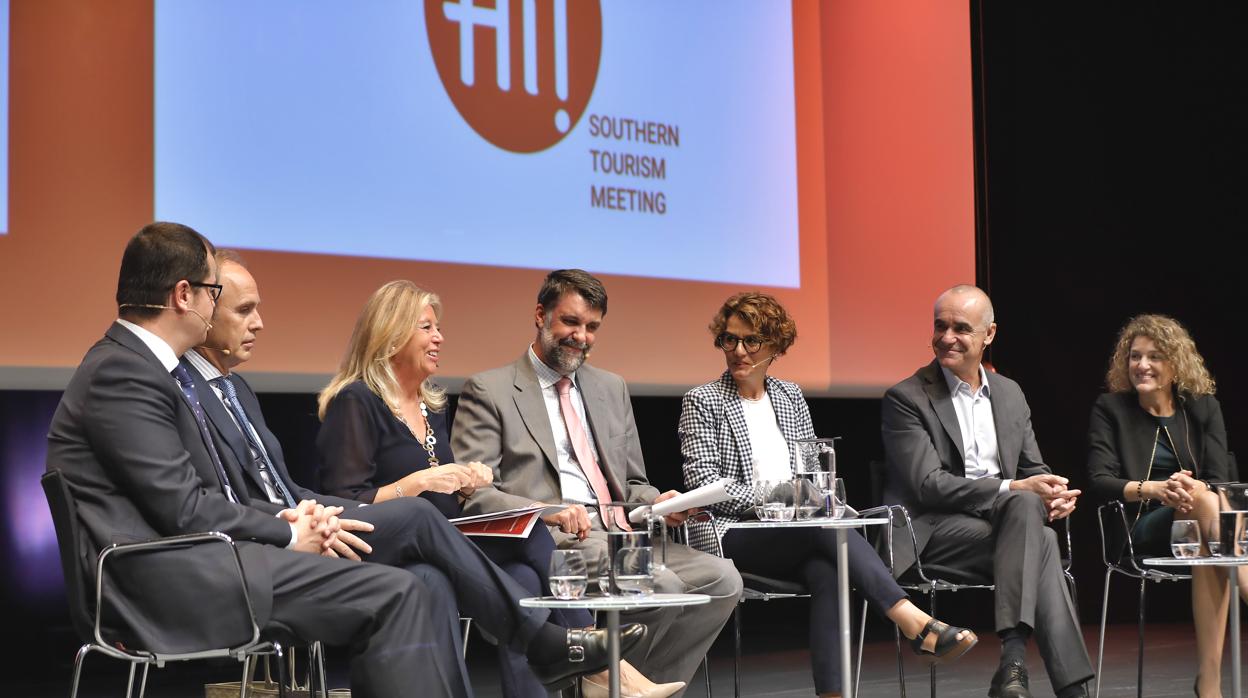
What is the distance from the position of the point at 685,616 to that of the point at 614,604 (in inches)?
48.1

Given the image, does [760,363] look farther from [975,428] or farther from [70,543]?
[70,543]

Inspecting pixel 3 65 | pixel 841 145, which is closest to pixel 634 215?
pixel 841 145

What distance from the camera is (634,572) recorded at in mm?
2377

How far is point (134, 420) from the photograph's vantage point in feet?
7.94

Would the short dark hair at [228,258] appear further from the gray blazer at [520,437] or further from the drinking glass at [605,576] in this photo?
the drinking glass at [605,576]

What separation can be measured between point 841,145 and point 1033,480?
2165 mm

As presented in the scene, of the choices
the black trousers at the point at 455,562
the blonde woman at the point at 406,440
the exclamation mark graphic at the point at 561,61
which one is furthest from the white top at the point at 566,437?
the exclamation mark graphic at the point at 561,61

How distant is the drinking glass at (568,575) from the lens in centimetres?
236

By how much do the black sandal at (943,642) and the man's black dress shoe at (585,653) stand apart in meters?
1.10

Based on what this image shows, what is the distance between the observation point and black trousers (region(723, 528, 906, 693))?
366 centimetres

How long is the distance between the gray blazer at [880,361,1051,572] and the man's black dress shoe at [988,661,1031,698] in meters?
0.47

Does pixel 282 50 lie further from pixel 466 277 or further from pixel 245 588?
pixel 245 588

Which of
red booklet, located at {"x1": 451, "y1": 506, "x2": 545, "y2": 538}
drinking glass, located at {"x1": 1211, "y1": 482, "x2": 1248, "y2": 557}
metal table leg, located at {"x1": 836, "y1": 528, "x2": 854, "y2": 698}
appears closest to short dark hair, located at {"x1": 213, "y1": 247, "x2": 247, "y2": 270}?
A: red booklet, located at {"x1": 451, "y1": 506, "x2": 545, "y2": 538}

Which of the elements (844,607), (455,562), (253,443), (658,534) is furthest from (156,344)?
(844,607)
